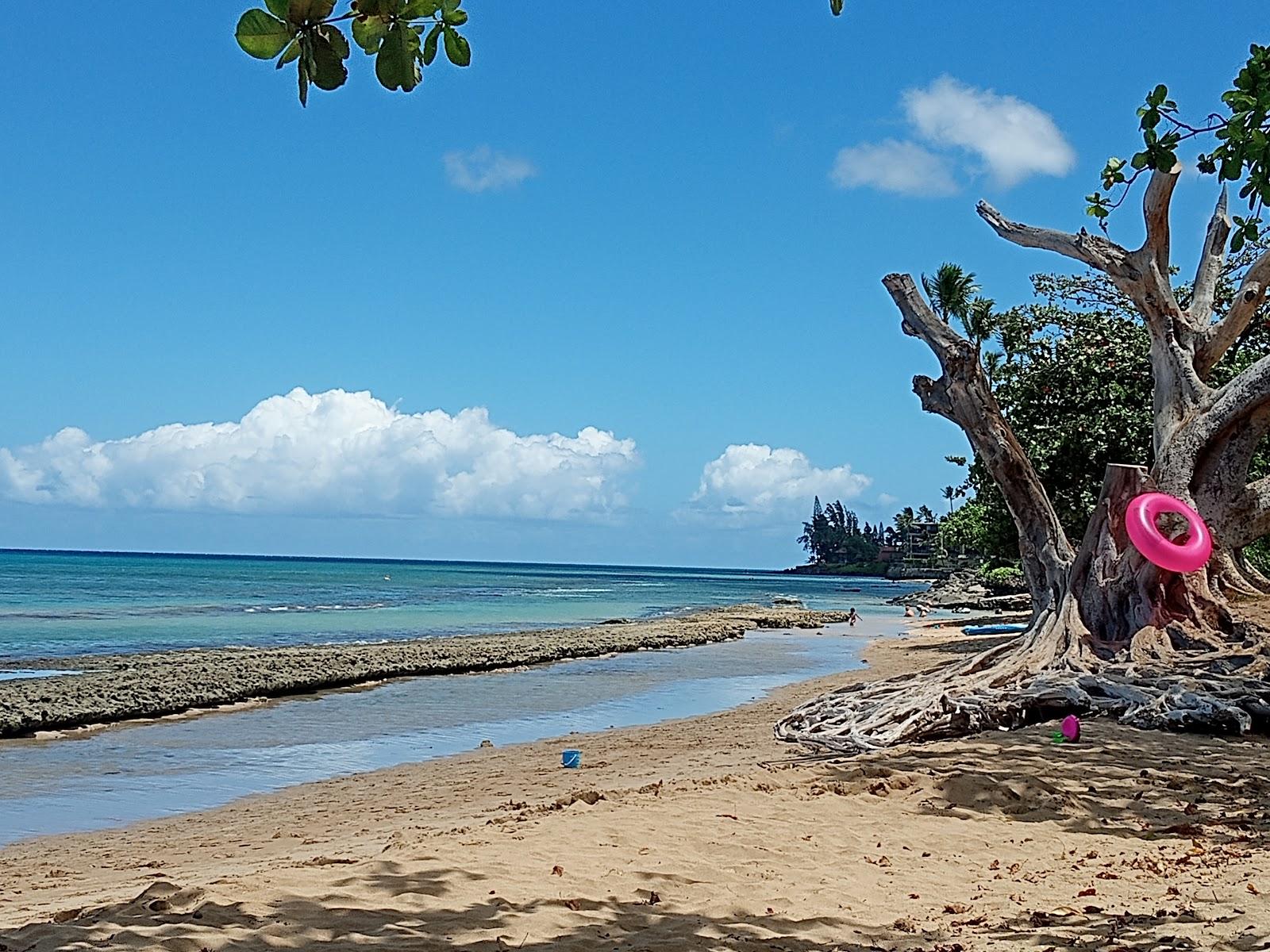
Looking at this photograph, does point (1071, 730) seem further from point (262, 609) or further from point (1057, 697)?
point (262, 609)

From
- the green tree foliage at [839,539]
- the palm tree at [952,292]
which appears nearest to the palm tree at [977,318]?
the palm tree at [952,292]

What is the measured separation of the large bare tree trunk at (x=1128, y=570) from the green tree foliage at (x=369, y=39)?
329 inches

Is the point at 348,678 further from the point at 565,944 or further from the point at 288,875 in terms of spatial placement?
the point at 565,944

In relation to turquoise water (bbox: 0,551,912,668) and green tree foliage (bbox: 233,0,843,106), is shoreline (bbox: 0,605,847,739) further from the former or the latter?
green tree foliage (bbox: 233,0,843,106)

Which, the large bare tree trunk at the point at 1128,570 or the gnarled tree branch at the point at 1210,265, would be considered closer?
the large bare tree trunk at the point at 1128,570

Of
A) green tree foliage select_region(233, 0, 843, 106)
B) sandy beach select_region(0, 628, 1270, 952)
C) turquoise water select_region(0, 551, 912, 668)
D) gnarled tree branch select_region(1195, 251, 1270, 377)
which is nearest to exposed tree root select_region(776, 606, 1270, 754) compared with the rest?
sandy beach select_region(0, 628, 1270, 952)

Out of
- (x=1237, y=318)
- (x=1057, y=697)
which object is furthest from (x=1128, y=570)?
(x=1237, y=318)

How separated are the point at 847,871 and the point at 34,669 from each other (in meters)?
20.7

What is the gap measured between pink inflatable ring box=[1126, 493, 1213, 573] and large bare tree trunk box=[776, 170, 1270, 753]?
0.44m

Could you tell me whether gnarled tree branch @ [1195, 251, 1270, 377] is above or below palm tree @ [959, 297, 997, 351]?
below

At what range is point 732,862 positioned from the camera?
6270 mm

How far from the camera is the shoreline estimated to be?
51.6 feet

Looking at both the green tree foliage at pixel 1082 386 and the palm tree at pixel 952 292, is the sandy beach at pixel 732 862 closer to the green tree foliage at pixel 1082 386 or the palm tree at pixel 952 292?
the green tree foliage at pixel 1082 386

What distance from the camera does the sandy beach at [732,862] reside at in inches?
193
